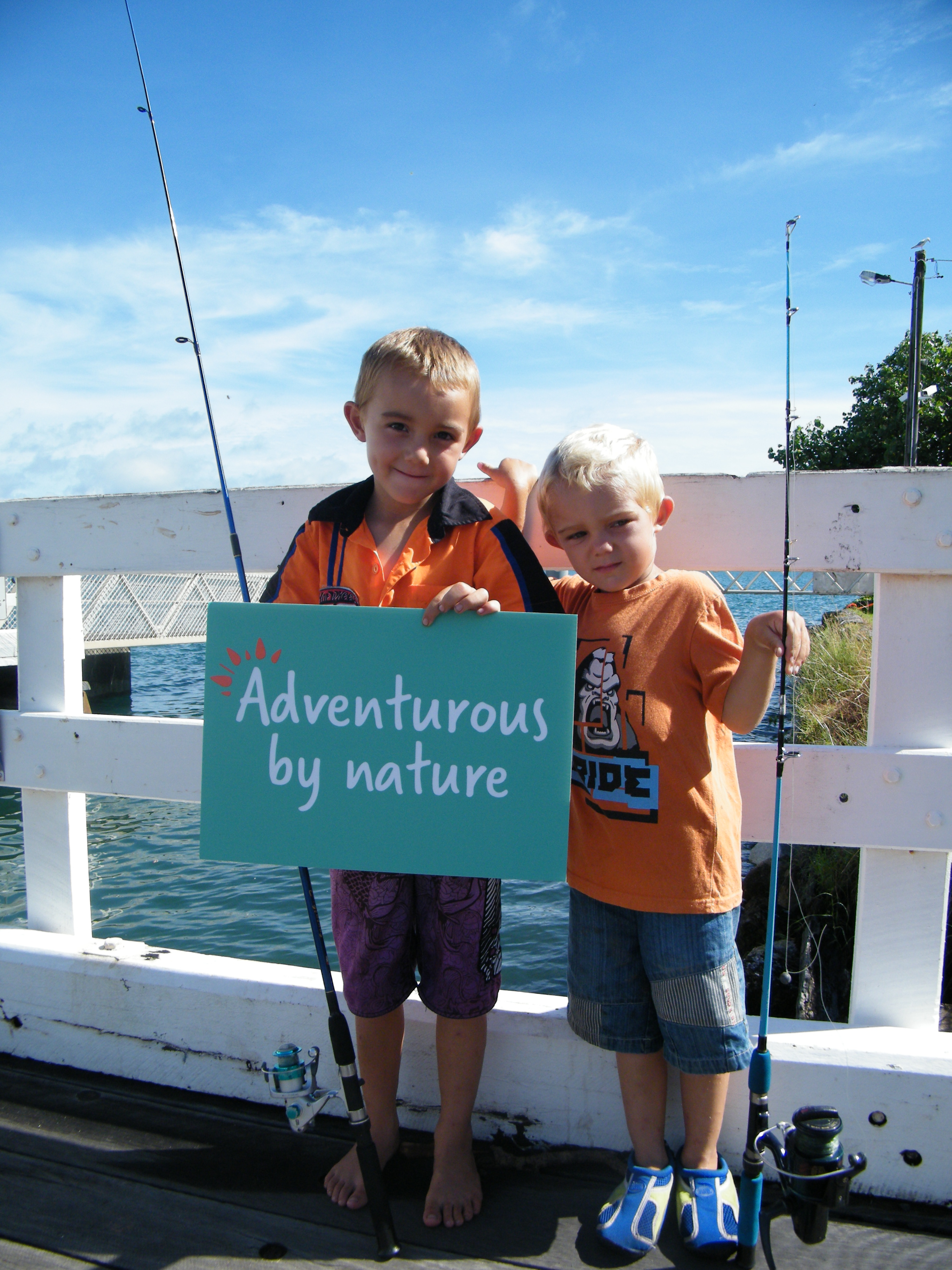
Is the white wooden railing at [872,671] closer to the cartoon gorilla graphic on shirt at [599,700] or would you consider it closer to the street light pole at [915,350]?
the cartoon gorilla graphic on shirt at [599,700]

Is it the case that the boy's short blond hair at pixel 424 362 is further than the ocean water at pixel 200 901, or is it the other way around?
the ocean water at pixel 200 901

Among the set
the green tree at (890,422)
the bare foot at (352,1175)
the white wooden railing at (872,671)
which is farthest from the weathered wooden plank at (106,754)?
the green tree at (890,422)

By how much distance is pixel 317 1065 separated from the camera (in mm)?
1926

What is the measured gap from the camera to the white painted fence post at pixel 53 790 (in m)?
2.43

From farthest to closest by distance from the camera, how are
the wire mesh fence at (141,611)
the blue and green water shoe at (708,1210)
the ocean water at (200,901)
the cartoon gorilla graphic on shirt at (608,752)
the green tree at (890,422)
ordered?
the green tree at (890,422)
the wire mesh fence at (141,611)
the ocean water at (200,901)
the cartoon gorilla graphic on shirt at (608,752)
the blue and green water shoe at (708,1210)

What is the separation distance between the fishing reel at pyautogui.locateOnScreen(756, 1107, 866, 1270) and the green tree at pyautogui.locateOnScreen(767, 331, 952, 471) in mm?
28206

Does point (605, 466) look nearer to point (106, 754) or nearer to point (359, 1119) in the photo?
point (359, 1119)

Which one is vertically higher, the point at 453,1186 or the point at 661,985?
the point at 661,985

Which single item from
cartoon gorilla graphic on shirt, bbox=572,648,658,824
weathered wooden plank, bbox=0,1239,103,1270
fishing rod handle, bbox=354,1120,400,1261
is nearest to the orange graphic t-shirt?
cartoon gorilla graphic on shirt, bbox=572,648,658,824


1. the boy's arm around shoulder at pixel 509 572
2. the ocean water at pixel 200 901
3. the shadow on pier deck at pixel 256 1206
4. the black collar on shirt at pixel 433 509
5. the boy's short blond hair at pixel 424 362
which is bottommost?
the ocean water at pixel 200 901

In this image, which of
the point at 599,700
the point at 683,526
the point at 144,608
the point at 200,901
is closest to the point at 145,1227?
the point at 599,700

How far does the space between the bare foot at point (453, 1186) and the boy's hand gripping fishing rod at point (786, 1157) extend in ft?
1.75

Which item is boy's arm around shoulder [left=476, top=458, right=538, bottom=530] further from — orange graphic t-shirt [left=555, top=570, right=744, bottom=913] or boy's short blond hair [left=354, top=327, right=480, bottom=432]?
orange graphic t-shirt [left=555, top=570, right=744, bottom=913]

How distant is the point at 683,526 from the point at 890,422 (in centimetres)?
3430
